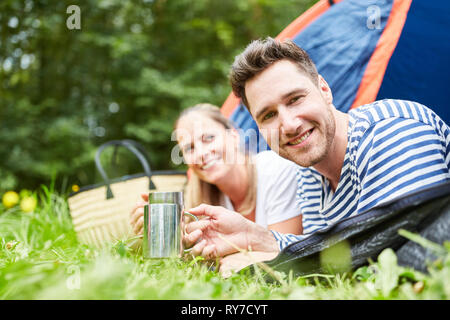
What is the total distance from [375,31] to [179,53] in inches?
134

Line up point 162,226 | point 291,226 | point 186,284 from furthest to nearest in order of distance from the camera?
point 291,226
point 162,226
point 186,284

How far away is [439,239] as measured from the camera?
0.70 meters

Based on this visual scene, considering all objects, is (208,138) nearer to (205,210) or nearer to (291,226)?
(291,226)

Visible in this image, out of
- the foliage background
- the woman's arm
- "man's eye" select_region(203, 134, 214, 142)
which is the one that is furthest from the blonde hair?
the foliage background

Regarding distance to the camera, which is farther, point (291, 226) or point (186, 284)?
point (291, 226)

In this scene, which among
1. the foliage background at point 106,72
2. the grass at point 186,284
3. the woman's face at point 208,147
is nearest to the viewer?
the grass at point 186,284

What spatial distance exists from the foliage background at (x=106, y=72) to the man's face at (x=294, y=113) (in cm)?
295

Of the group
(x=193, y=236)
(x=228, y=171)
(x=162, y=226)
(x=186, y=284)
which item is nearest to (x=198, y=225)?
(x=193, y=236)

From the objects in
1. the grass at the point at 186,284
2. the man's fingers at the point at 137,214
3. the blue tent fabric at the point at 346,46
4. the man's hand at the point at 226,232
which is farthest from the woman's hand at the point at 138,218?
the blue tent fabric at the point at 346,46

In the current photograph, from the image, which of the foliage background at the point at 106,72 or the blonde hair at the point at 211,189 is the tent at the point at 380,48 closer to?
the blonde hair at the point at 211,189

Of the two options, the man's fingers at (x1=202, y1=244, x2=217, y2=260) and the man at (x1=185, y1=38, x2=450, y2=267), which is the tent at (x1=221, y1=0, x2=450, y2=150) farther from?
the man's fingers at (x1=202, y1=244, x2=217, y2=260)

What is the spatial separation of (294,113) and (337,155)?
0.19 meters

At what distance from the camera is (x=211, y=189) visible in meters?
1.80

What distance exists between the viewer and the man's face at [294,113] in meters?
1.09
